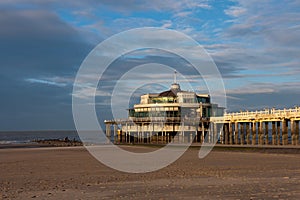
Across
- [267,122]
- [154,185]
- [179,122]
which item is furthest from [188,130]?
[154,185]

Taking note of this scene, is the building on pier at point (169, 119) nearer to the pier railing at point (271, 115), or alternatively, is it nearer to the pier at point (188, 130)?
the pier at point (188, 130)

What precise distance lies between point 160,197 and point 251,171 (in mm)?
8305

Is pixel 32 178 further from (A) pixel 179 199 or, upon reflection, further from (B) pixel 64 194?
(A) pixel 179 199

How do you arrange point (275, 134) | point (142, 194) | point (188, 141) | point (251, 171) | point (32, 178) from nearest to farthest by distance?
point (142, 194) → point (32, 178) → point (251, 171) → point (275, 134) → point (188, 141)

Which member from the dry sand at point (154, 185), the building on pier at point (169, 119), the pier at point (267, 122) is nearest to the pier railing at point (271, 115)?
the pier at point (267, 122)

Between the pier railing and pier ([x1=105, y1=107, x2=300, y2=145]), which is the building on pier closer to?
pier ([x1=105, y1=107, x2=300, y2=145])

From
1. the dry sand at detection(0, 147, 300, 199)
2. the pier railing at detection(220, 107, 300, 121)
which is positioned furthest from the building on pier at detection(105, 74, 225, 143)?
the dry sand at detection(0, 147, 300, 199)

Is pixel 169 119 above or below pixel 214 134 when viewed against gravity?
above

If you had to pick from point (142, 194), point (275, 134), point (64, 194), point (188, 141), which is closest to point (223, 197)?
point (142, 194)

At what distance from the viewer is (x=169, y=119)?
60.6m

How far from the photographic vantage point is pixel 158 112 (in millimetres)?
63281

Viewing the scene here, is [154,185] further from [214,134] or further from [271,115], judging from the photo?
[214,134]

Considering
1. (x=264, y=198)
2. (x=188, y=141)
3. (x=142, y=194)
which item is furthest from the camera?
(x=188, y=141)

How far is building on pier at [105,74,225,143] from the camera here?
60.4 meters
